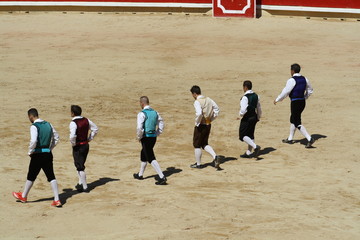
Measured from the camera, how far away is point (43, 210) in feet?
41.4

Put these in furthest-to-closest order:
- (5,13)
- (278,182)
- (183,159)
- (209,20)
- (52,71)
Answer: (5,13)
(209,20)
(52,71)
(183,159)
(278,182)

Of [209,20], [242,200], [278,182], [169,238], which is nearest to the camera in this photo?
[169,238]

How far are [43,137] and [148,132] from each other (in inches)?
80.6

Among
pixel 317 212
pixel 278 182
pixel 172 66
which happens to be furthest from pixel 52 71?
pixel 317 212

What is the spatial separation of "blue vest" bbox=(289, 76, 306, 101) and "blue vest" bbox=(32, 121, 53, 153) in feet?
19.5

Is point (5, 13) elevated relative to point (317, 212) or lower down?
elevated

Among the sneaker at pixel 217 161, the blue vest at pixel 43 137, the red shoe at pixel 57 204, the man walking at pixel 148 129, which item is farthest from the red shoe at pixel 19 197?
the sneaker at pixel 217 161

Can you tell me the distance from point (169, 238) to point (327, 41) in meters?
16.1

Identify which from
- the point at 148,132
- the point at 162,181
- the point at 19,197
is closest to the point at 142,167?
the point at 162,181

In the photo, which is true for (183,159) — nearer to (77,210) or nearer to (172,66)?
(77,210)

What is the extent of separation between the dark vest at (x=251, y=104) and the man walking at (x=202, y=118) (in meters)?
0.76

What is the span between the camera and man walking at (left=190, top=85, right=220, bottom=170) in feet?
47.9

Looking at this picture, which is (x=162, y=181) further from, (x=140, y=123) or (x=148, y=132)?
(x=140, y=123)

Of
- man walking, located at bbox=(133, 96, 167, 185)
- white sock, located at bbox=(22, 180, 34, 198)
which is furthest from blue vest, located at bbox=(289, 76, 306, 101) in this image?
white sock, located at bbox=(22, 180, 34, 198)
